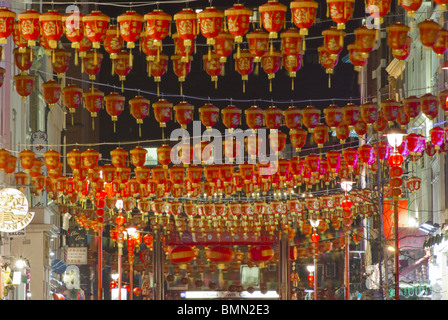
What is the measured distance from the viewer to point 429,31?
64.4ft

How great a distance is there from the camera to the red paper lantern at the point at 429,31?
19562 millimetres

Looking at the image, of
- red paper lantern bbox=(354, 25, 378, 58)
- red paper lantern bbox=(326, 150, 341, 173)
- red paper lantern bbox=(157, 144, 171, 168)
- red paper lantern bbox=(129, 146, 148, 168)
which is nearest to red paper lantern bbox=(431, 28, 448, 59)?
red paper lantern bbox=(354, 25, 378, 58)

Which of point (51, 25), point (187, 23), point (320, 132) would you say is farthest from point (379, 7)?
point (320, 132)

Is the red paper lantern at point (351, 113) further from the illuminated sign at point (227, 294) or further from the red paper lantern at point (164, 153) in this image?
the illuminated sign at point (227, 294)

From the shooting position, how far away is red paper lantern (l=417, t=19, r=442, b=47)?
19.6 metres

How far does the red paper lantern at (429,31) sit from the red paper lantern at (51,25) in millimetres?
7473

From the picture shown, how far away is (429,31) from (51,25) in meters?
7.83

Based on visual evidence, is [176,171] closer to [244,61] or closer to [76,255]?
[244,61]

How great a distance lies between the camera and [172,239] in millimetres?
70312

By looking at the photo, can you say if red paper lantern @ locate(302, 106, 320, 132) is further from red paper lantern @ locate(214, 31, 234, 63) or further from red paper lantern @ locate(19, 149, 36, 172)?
red paper lantern @ locate(19, 149, 36, 172)

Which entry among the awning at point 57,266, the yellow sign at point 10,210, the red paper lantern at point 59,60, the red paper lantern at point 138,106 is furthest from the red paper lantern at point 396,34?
the awning at point 57,266

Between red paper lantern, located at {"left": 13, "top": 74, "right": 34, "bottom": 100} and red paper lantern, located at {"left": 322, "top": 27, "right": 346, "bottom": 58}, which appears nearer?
A: red paper lantern, located at {"left": 322, "top": 27, "right": 346, "bottom": 58}

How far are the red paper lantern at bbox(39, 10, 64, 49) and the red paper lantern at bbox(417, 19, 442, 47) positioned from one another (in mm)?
7473
